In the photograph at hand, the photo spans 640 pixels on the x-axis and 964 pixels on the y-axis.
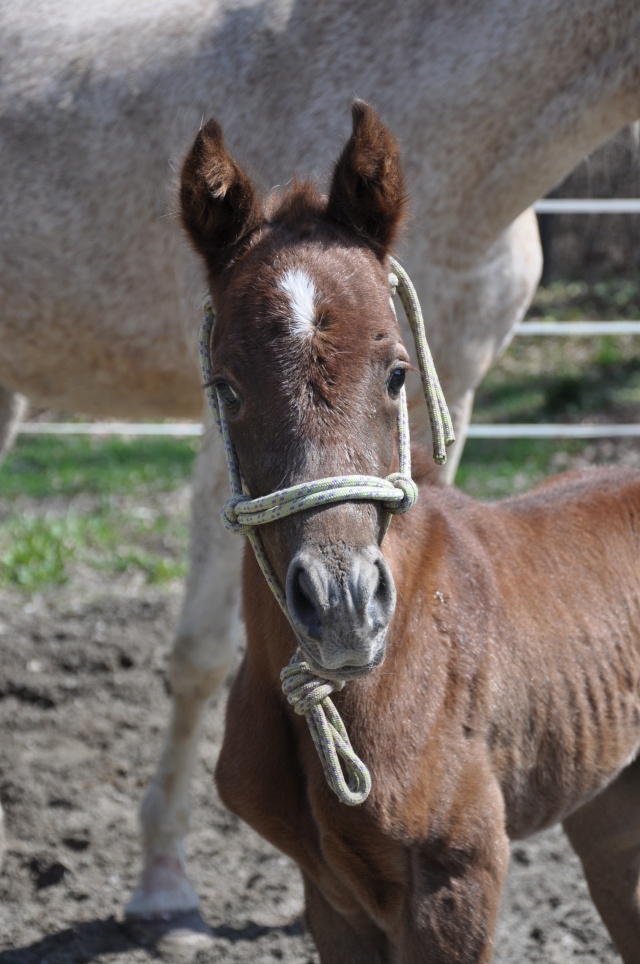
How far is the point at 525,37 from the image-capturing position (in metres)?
3.06

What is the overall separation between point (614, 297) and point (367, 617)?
10.4 meters

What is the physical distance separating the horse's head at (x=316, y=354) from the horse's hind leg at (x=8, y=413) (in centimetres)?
216

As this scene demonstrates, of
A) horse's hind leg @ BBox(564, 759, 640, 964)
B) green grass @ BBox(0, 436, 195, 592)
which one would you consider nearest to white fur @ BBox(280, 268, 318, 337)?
horse's hind leg @ BBox(564, 759, 640, 964)

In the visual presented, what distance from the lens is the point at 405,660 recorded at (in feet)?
7.44

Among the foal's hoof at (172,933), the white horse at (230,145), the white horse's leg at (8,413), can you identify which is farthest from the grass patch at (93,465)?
the foal's hoof at (172,933)

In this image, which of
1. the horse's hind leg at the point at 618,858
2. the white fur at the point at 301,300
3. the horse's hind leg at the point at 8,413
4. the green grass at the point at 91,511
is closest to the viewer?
the white fur at the point at 301,300

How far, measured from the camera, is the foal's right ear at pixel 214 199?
2.17m

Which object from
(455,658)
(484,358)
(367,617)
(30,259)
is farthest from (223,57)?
(367,617)

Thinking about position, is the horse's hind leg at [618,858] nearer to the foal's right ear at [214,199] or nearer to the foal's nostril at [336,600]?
the foal's nostril at [336,600]

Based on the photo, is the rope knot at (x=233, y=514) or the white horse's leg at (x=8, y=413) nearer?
the rope knot at (x=233, y=514)

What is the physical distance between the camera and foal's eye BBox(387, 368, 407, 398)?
6.80 ft

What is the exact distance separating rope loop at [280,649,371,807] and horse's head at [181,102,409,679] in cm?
15

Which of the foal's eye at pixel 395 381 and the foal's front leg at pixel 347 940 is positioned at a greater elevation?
the foal's eye at pixel 395 381

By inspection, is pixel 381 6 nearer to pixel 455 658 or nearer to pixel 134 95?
pixel 134 95
